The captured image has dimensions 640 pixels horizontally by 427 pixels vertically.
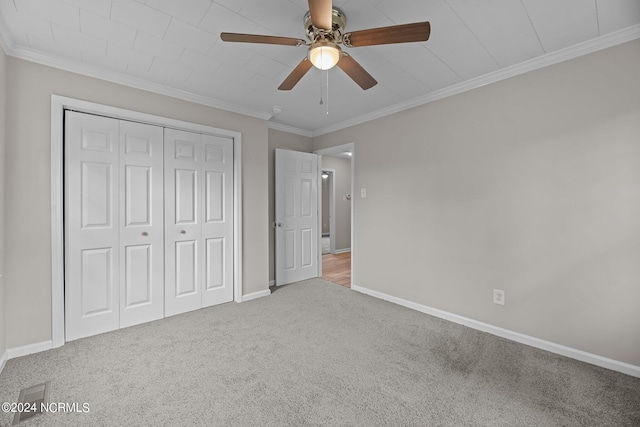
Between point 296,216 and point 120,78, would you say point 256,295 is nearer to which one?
point 296,216

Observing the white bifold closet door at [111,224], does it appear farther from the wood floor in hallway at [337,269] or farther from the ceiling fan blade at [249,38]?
the wood floor in hallway at [337,269]

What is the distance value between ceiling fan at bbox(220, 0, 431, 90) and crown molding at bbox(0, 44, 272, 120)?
167cm

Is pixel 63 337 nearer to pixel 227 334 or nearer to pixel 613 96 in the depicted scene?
pixel 227 334

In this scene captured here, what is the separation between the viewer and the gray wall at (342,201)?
23.2ft

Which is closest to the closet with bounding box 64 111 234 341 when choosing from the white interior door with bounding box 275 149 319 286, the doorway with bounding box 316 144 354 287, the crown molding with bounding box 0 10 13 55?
the crown molding with bounding box 0 10 13 55

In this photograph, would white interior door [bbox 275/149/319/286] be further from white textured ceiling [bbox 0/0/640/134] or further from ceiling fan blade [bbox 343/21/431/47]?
ceiling fan blade [bbox 343/21/431/47]

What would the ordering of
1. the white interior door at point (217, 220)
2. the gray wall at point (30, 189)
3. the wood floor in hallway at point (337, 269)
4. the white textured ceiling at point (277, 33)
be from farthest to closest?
the wood floor in hallway at point (337, 269) → the white interior door at point (217, 220) → the gray wall at point (30, 189) → the white textured ceiling at point (277, 33)

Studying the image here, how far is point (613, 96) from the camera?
6.57 feet

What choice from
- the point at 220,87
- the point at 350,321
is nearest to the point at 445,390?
the point at 350,321

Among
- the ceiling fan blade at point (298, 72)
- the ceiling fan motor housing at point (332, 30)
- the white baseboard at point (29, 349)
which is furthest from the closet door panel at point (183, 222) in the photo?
the ceiling fan motor housing at point (332, 30)

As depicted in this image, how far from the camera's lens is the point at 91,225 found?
8.14 ft

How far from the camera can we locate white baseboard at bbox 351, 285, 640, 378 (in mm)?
1986

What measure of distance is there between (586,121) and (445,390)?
2282 millimetres

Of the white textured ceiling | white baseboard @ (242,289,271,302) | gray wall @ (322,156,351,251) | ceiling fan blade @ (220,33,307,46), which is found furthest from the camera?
gray wall @ (322,156,351,251)
